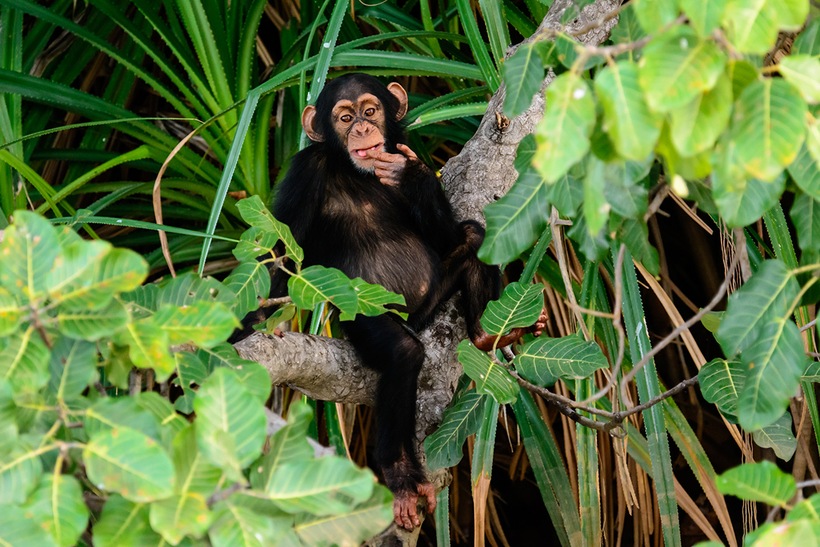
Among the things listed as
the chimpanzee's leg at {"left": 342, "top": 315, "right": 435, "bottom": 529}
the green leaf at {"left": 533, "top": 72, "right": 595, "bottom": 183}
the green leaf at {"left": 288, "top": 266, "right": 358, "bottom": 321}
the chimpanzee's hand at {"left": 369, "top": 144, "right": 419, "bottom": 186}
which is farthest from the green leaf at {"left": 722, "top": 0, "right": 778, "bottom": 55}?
the chimpanzee's hand at {"left": 369, "top": 144, "right": 419, "bottom": 186}

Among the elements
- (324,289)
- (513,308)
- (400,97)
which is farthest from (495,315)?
(400,97)

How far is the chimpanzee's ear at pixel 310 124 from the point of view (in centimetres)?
225

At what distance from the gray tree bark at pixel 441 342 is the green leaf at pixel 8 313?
0.60 metres

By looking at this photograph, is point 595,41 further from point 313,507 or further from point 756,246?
point 313,507

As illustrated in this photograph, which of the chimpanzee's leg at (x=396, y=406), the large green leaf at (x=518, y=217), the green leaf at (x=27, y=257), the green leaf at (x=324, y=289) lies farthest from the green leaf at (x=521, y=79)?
the chimpanzee's leg at (x=396, y=406)

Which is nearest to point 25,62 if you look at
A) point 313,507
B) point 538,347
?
point 538,347

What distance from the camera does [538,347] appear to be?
1.63 meters

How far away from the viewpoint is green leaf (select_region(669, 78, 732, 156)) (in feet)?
2.71

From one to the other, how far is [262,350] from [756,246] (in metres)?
1.53

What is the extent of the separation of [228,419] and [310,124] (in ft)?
4.80

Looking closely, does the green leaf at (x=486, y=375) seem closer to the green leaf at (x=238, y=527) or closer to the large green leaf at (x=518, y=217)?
the large green leaf at (x=518, y=217)

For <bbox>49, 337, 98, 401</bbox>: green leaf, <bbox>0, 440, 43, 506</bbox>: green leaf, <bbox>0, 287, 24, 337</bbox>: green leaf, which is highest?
<bbox>0, 287, 24, 337</bbox>: green leaf

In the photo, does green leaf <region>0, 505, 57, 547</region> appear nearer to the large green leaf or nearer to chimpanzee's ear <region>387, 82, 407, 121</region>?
the large green leaf

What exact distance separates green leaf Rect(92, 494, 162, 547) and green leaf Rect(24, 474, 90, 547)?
1.1 inches
